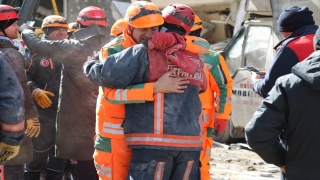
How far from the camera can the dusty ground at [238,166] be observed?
7.69 m

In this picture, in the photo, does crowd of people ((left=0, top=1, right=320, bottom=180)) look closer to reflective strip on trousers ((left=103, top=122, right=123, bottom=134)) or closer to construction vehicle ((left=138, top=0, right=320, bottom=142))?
reflective strip on trousers ((left=103, top=122, right=123, bottom=134))

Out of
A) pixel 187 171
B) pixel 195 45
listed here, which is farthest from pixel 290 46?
pixel 187 171

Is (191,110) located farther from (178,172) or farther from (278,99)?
(278,99)

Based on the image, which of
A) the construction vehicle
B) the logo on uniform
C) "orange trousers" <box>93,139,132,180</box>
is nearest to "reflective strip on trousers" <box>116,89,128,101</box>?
"orange trousers" <box>93,139,132,180</box>

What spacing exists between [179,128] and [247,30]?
21.6 feet

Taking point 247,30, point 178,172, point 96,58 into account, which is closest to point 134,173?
point 178,172

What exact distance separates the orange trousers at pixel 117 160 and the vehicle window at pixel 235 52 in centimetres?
638

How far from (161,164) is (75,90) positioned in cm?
229

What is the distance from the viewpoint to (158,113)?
12.8 ft

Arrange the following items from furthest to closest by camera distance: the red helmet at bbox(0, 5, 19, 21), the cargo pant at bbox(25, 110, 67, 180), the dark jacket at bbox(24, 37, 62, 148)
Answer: the dark jacket at bbox(24, 37, 62, 148), the cargo pant at bbox(25, 110, 67, 180), the red helmet at bbox(0, 5, 19, 21)

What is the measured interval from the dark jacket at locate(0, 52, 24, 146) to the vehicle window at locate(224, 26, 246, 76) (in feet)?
20.8

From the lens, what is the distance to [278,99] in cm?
325

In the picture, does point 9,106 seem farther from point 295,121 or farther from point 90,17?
point 295,121

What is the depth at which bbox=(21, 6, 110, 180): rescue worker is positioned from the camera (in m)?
5.79
